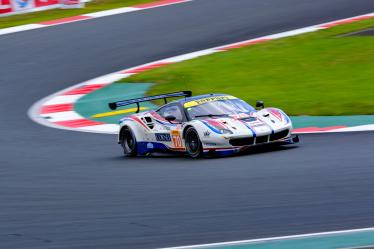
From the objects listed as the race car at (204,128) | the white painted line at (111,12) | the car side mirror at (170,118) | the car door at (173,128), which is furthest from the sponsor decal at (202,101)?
the white painted line at (111,12)

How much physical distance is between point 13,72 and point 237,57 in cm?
521

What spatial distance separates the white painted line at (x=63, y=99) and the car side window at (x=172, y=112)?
515 cm

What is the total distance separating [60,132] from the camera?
15.4 m

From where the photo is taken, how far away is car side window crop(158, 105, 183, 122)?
12.6 metres

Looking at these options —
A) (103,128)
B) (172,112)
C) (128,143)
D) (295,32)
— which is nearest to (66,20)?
(295,32)

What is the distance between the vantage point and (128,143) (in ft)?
44.5

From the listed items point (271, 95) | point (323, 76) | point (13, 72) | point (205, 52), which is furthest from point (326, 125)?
point (13, 72)

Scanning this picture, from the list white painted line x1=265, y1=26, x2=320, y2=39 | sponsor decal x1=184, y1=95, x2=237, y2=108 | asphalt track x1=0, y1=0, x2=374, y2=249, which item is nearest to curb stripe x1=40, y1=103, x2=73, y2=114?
asphalt track x1=0, y1=0, x2=374, y2=249

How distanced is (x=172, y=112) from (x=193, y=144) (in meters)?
0.82

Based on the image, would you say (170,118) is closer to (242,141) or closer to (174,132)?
(174,132)

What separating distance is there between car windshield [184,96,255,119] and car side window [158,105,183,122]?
0.49 feet

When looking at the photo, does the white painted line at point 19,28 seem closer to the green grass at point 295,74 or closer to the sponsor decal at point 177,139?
the green grass at point 295,74

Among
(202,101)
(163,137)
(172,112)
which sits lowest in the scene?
(163,137)

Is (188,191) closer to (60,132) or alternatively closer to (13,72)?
(60,132)
